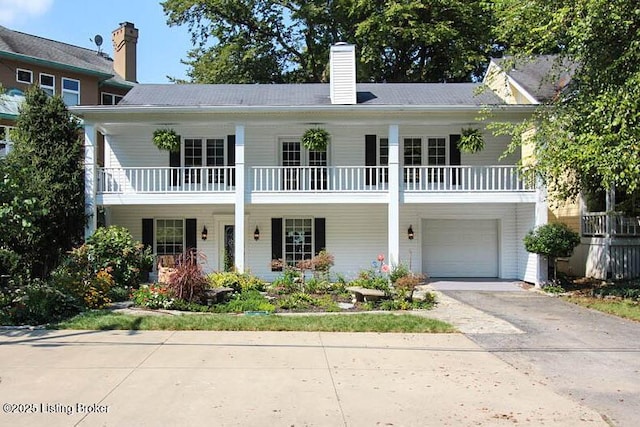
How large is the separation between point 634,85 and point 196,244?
44.2 ft

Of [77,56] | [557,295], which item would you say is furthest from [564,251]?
[77,56]

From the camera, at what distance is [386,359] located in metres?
7.23

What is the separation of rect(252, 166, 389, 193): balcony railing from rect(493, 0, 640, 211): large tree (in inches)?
204

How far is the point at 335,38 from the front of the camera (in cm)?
3156

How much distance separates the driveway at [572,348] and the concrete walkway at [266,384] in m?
0.31

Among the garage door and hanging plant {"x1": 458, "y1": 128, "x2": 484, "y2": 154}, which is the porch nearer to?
hanging plant {"x1": 458, "y1": 128, "x2": 484, "y2": 154}

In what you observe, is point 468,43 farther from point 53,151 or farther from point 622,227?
point 53,151

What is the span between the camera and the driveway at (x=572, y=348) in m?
5.68

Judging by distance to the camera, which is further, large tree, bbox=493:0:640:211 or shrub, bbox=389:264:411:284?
shrub, bbox=389:264:411:284

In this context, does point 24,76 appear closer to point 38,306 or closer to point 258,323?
point 38,306

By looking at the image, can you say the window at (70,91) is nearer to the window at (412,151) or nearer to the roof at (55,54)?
the roof at (55,54)

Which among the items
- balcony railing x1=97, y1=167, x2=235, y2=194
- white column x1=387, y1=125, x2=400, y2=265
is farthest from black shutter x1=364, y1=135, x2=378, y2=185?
balcony railing x1=97, y1=167, x2=235, y2=194

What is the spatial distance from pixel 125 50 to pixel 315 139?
20.7 metres

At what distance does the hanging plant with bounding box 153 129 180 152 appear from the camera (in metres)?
16.0
